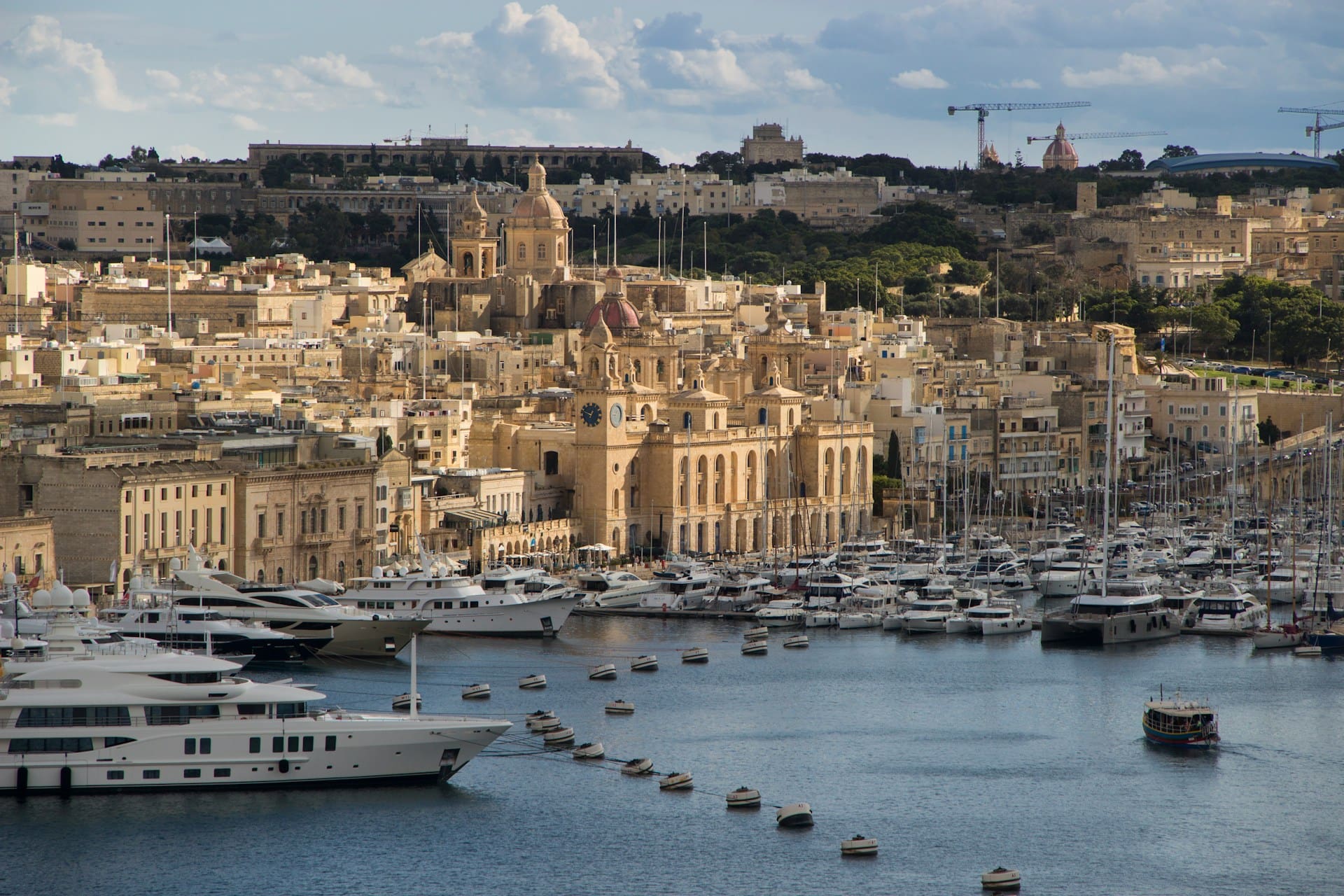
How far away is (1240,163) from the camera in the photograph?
7515 inches

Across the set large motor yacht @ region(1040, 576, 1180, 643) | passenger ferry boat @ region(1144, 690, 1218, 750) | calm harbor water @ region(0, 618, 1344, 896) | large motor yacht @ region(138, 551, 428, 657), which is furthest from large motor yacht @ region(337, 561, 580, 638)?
passenger ferry boat @ region(1144, 690, 1218, 750)

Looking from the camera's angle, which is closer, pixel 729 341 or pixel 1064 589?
pixel 1064 589

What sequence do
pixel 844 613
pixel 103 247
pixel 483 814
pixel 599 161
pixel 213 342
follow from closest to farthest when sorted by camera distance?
pixel 483 814, pixel 844 613, pixel 213 342, pixel 103 247, pixel 599 161

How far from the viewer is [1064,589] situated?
247 ft

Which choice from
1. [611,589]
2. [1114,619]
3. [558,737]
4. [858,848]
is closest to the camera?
[858,848]

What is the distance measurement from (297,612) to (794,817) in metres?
17.5

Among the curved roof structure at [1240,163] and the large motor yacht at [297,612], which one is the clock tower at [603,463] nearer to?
the large motor yacht at [297,612]

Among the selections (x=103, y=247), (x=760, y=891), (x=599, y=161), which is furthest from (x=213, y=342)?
(x=599, y=161)

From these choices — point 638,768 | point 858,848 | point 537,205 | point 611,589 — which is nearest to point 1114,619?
point 611,589

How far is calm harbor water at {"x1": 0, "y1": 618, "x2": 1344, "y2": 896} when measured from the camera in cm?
4372

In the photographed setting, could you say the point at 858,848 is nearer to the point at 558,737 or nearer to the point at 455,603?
the point at 558,737

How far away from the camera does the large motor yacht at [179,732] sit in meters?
46.8

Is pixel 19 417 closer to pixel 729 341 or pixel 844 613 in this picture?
pixel 844 613

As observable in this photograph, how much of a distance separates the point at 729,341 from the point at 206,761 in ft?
190
